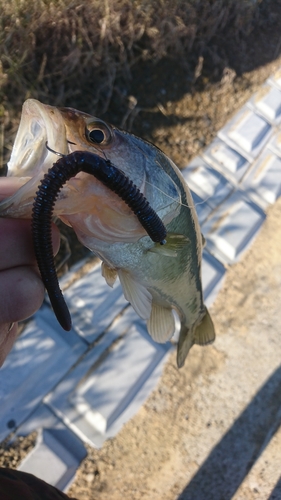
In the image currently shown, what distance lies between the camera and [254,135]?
10.9ft

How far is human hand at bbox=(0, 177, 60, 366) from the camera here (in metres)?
0.94

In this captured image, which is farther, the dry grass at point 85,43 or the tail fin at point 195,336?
the dry grass at point 85,43

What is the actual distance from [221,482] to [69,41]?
2.94 meters

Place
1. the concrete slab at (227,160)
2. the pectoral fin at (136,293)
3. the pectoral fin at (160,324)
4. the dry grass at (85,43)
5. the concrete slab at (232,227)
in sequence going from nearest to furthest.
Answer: the pectoral fin at (136,293), the pectoral fin at (160,324), the dry grass at (85,43), the concrete slab at (232,227), the concrete slab at (227,160)

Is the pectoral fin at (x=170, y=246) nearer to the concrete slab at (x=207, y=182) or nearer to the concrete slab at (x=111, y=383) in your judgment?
the concrete slab at (x=111, y=383)

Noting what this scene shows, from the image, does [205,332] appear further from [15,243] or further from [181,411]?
[15,243]

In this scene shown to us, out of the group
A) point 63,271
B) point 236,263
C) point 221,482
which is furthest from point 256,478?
point 63,271

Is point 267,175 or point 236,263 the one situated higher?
point 267,175

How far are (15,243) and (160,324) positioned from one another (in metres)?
0.82

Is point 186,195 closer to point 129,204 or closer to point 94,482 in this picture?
point 129,204

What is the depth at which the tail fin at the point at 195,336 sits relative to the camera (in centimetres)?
185

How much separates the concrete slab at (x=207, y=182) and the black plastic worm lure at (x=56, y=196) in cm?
206

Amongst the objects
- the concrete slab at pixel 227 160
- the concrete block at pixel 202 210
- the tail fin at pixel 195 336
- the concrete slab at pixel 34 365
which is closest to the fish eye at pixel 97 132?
the tail fin at pixel 195 336

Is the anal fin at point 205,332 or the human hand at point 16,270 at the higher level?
the human hand at point 16,270
